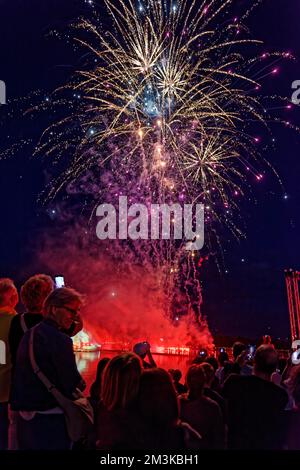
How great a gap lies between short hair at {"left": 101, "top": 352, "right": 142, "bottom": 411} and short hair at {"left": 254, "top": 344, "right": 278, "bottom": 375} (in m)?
1.49

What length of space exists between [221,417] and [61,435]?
143 centimetres

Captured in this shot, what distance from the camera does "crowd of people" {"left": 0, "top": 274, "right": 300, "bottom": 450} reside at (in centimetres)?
399

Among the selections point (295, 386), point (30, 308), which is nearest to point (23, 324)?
point (30, 308)

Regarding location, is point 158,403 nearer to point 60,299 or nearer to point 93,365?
point 60,299

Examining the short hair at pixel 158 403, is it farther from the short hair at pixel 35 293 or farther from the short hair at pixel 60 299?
the short hair at pixel 35 293

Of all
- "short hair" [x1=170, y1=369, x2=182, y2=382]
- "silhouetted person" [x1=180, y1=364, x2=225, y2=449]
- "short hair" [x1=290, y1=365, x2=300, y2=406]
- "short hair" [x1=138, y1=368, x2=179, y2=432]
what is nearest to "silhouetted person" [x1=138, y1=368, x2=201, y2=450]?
"short hair" [x1=138, y1=368, x2=179, y2=432]

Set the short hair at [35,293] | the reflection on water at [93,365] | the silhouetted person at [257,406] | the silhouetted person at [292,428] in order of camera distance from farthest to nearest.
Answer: the reflection on water at [93,365]
the short hair at [35,293]
the silhouetted person at [292,428]
the silhouetted person at [257,406]

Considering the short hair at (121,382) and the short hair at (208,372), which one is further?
the short hair at (208,372)

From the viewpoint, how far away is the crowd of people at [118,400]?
399cm

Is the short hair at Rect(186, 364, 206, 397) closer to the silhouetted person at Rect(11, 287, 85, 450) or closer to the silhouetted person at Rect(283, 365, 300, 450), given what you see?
the silhouetted person at Rect(283, 365, 300, 450)

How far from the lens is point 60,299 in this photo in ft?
14.8

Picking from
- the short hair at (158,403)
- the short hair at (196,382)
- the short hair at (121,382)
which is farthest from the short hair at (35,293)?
the short hair at (158,403)

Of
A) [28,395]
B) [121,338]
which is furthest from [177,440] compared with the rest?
[121,338]
